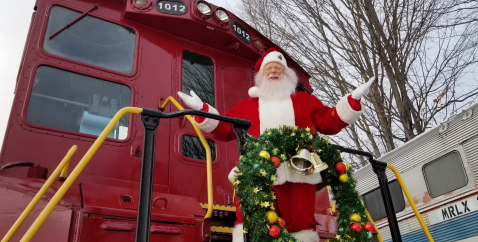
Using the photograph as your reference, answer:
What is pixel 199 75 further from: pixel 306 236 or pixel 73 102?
pixel 306 236

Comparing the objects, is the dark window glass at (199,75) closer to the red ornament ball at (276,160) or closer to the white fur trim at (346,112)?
the white fur trim at (346,112)

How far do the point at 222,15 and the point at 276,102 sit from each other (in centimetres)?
170

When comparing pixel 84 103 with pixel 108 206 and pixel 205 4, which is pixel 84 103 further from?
pixel 205 4

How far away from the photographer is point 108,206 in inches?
94.1

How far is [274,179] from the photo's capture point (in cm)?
223

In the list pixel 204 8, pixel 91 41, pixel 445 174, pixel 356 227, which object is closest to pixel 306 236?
pixel 356 227

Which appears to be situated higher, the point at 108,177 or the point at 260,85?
the point at 260,85

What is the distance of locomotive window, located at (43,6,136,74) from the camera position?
3359 mm

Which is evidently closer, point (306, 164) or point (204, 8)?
point (306, 164)

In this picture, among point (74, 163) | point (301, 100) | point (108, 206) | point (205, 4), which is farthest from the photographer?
point (205, 4)

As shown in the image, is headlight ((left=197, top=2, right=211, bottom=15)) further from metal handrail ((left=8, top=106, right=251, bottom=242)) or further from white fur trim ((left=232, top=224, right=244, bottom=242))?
white fur trim ((left=232, top=224, right=244, bottom=242))

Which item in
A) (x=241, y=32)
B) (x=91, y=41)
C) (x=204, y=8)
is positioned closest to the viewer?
(x=91, y=41)

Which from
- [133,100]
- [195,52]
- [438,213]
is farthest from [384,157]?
[133,100]

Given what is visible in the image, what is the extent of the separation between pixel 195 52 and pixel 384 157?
10.8ft
